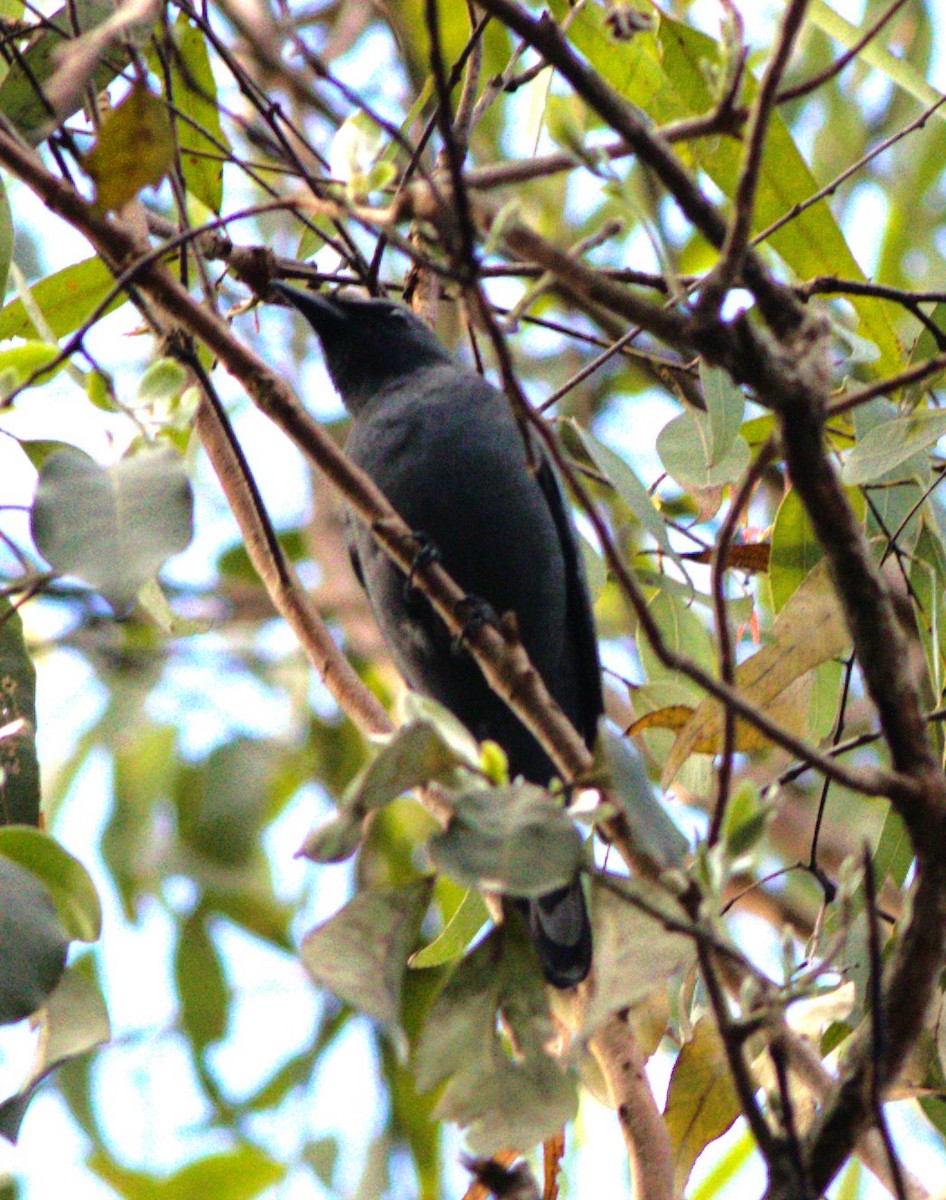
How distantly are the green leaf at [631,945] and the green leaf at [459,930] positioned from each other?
1.05 m

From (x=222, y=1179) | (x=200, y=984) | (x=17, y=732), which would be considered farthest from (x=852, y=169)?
(x=200, y=984)

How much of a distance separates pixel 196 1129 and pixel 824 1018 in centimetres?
347

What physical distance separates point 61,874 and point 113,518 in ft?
1.75

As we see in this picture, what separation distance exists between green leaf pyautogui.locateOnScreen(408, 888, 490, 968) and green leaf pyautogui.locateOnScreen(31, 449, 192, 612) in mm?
1225

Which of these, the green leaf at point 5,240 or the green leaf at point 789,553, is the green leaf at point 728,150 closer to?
the green leaf at point 789,553

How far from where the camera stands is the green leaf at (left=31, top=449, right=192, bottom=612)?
1509 mm

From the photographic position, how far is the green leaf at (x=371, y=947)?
152cm

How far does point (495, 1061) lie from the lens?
1.60 m

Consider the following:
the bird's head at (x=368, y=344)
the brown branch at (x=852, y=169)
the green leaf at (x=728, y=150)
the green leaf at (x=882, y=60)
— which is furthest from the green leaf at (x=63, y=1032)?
the bird's head at (x=368, y=344)

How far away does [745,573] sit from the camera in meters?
2.93

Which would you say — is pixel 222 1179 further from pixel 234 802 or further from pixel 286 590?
pixel 234 802

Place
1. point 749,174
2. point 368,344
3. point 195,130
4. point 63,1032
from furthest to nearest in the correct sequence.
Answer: point 368,344, point 195,130, point 63,1032, point 749,174

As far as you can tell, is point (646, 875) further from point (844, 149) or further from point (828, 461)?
point (844, 149)

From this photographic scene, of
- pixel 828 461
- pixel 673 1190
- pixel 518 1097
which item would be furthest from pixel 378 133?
pixel 673 1190
